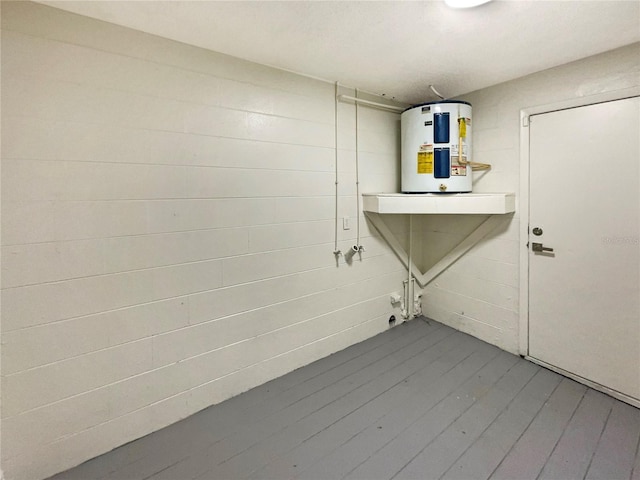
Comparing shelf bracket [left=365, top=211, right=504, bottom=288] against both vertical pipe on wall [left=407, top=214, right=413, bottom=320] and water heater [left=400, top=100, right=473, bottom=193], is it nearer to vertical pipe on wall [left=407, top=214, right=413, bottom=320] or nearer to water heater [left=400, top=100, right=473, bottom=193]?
vertical pipe on wall [left=407, top=214, right=413, bottom=320]

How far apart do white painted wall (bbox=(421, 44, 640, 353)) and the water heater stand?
29 cm

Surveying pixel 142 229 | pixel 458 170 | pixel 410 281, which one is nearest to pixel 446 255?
pixel 410 281

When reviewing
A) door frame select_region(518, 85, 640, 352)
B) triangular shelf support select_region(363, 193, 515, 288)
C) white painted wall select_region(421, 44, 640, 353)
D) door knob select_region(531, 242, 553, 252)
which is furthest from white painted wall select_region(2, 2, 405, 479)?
door knob select_region(531, 242, 553, 252)

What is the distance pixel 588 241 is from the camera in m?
2.30

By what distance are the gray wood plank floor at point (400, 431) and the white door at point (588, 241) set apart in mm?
236

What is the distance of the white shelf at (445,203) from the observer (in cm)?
262

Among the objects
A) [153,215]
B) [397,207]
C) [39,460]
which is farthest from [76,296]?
[397,207]

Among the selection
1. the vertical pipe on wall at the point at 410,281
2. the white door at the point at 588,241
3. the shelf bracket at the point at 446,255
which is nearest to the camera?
the white door at the point at 588,241

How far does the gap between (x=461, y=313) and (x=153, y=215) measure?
2.90 meters

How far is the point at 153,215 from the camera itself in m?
1.90

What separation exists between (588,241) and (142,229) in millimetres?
2989

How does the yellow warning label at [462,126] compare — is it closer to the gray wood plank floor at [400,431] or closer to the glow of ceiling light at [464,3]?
the glow of ceiling light at [464,3]

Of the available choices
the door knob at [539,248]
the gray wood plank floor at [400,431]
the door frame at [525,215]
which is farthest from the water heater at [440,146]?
the gray wood plank floor at [400,431]

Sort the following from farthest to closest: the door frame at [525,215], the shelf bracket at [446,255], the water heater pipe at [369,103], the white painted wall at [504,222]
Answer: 1. the shelf bracket at [446,255]
2. the water heater pipe at [369,103]
3. the door frame at [525,215]
4. the white painted wall at [504,222]
